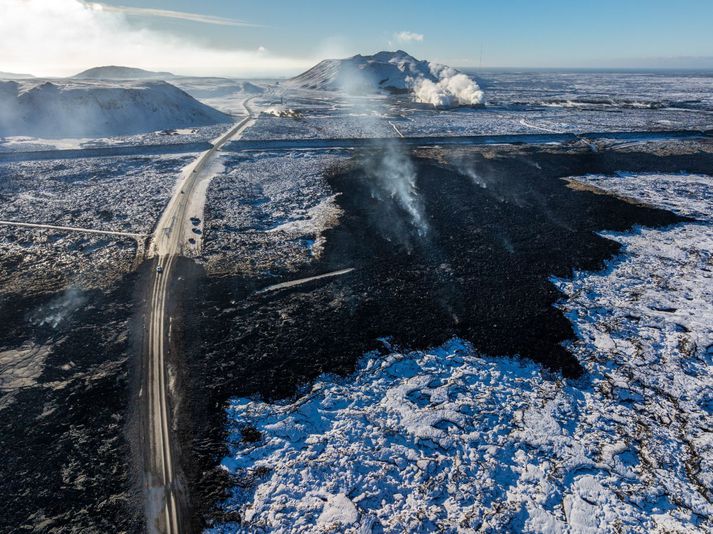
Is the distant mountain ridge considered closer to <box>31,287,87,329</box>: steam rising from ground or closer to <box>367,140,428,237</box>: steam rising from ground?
<box>367,140,428,237</box>: steam rising from ground

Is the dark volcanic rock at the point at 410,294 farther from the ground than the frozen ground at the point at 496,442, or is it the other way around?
the dark volcanic rock at the point at 410,294

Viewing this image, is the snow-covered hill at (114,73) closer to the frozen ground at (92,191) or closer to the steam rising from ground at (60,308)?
the frozen ground at (92,191)

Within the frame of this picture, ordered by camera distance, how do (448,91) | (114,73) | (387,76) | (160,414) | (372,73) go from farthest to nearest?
(114,73), (372,73), (387,76), (448,91), (160,414)

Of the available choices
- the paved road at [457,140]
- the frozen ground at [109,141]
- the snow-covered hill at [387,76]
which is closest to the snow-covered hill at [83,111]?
the frozen ground at [109,141]

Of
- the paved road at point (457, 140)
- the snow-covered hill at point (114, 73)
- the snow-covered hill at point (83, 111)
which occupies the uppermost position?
the snow-covered hill at point (114, 73)

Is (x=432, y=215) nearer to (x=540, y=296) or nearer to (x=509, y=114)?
(x=540, y=296)

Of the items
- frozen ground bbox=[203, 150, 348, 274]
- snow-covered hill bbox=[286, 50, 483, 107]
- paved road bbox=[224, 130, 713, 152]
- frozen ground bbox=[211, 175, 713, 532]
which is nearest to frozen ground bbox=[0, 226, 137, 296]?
frozen ground bbox=[203, 150, 348, 274]

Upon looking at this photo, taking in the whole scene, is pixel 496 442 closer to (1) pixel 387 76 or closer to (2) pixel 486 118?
(2) pixel 486 118

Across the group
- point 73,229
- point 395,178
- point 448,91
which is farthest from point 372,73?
point 73,229
